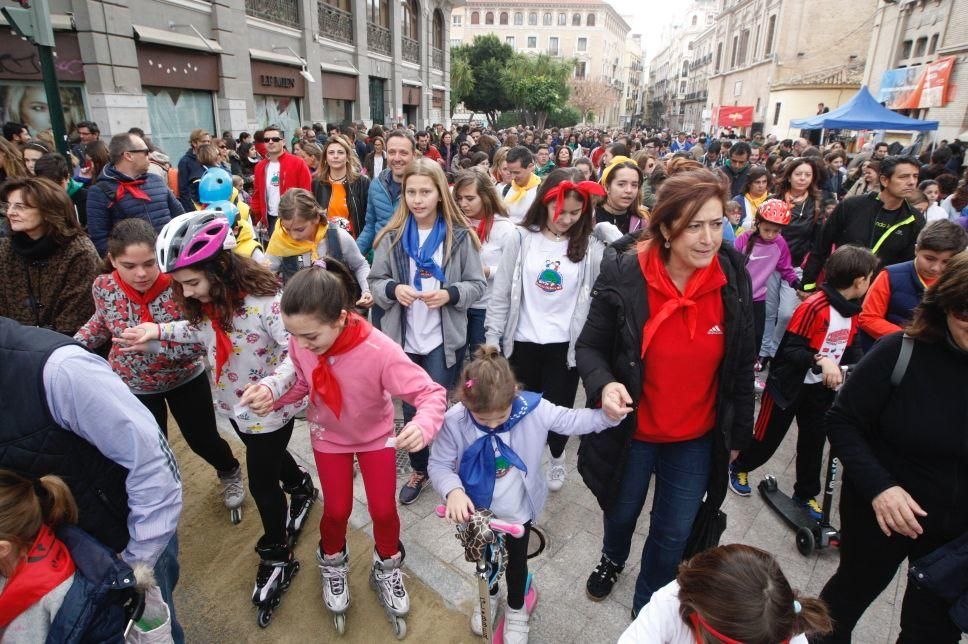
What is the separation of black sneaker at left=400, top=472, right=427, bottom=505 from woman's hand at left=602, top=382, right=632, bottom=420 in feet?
6.50

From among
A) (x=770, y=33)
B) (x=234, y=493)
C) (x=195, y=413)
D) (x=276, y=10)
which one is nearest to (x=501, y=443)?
(x=195, y=413)

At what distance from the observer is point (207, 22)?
13.9 metres

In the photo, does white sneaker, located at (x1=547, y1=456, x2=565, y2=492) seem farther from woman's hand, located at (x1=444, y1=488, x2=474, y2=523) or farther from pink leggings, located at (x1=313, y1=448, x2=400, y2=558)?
woman's hand, located at (x1=444, y1=488, x2=474, y2=523)

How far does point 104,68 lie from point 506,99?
138 feet

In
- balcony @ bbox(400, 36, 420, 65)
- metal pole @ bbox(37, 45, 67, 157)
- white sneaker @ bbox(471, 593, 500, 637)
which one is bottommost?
white sneaker @ bbox(471, 593, 500, 637)

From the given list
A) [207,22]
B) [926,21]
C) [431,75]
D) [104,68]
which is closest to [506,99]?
[431,75]

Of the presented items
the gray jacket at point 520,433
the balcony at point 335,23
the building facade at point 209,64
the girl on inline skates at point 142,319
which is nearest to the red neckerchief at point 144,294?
the girl on inline skates at point 142,319

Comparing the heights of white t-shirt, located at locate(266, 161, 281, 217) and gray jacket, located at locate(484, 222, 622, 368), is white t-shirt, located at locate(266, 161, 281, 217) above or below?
above

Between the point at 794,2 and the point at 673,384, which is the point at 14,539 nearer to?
the point at 673,384

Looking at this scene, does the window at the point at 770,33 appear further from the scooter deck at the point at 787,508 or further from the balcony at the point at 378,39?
the scooter deck at the point at 787,508

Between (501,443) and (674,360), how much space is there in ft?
2.77

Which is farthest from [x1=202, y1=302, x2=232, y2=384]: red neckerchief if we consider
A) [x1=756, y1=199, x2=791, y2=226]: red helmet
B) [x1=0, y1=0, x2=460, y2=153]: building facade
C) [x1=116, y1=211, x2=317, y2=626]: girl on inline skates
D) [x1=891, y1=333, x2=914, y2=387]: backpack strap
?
[x1=0, y1=0, x2=460, y2=153]: building facade

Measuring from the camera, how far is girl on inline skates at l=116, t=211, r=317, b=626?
246cm

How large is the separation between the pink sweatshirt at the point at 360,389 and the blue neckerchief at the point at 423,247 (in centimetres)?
110
